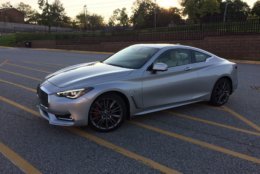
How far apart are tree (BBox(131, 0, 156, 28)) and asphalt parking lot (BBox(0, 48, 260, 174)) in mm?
68605

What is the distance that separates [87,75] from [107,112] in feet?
2.39

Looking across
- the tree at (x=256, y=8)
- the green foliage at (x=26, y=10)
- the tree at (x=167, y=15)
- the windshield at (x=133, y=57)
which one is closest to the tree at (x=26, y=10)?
the green foliage at (x=26, y=10)

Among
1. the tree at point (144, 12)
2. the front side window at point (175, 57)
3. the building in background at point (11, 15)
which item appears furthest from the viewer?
the building in background at point (11, 15)

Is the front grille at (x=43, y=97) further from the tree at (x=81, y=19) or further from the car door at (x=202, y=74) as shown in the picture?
the tree at (x=81, y=19)

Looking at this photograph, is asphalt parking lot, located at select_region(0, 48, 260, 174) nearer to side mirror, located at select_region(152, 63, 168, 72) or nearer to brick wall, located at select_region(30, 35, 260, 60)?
side mirror, located at select_region(152, 63, 168, 72)

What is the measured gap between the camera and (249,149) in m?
4.68

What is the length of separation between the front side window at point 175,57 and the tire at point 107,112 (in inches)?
49.2

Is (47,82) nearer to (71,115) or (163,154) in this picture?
(71,115)

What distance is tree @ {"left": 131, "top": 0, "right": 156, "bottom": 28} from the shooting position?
7500 centimetres

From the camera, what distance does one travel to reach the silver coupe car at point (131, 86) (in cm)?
502

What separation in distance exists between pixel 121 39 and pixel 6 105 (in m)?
20.2

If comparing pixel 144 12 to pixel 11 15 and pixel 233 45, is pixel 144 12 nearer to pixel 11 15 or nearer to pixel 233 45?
pixel 11 15

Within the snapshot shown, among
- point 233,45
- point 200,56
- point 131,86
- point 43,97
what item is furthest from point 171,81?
point 233,45

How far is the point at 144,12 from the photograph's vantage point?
8162 cm
